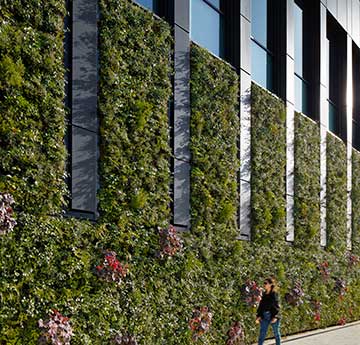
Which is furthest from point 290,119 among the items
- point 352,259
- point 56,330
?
point 56,330

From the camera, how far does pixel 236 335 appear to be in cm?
1730

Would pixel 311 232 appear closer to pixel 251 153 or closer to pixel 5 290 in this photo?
pixel 251 153

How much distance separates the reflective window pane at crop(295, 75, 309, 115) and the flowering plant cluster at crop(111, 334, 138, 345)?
13.4 m

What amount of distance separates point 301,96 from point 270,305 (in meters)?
10.3

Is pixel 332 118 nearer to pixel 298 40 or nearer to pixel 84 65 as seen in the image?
pixel 298 40

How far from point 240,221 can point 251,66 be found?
179 inches

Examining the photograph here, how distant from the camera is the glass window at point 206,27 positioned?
18295 millimetres

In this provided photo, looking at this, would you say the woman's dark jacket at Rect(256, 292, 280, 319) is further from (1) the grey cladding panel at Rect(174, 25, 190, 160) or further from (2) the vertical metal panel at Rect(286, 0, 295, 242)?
(2) the vertical metal panel at Rect(286, 0, 295, 242)

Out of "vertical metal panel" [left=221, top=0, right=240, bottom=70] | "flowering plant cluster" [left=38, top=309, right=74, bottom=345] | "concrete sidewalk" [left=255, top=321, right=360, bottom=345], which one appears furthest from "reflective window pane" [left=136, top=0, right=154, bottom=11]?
"concrete sidewalk" [left=255, top=321, right=360, bottom=345]

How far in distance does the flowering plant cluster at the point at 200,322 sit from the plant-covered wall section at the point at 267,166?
4212mm

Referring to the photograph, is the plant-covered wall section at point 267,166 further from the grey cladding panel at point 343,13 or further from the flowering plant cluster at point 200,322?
the grey cladding panel at point 343,13

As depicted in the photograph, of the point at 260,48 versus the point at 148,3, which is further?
the point at 260,48

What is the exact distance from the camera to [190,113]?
16781mm

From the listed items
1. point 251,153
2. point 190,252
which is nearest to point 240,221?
point 251,153
